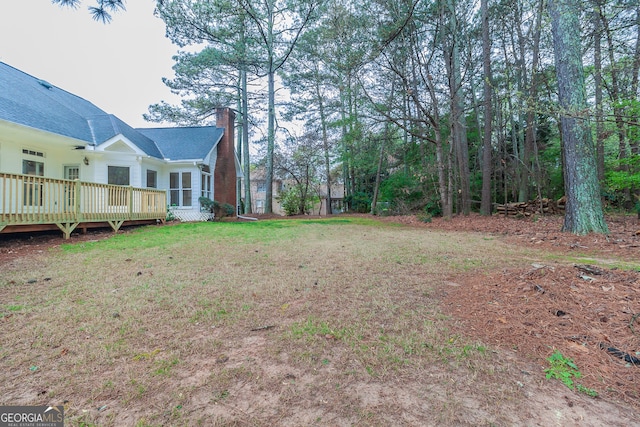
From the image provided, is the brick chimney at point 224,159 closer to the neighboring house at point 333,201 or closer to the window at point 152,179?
the window at point 152,179

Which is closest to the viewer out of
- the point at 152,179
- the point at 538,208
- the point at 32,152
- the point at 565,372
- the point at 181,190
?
the point at 565,372

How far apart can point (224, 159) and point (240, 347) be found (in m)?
14.9

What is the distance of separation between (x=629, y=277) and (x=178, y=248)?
666 cm

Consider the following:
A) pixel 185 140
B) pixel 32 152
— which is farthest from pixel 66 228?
pixel 185 140

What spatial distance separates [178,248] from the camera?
5.81 meters

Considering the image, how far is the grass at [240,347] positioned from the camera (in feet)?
4.75

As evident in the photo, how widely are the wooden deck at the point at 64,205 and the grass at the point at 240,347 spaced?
2787 mm

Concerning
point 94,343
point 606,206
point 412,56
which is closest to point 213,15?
point 412,56

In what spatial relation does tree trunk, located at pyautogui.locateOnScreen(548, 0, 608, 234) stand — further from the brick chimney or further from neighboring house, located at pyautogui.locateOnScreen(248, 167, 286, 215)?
neighboring house, located at pyautogui.locateOnScreen(248, 167, 286, 215)

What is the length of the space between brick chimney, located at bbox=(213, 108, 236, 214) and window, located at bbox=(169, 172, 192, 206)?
179 centimetres

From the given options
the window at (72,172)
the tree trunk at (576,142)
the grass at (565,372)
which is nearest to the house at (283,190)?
the window at (72,172)

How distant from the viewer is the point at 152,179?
13.0 m

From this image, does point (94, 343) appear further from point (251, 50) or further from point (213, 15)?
point (251, 50)

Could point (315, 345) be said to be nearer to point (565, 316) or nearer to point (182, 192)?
point (565, 316)
